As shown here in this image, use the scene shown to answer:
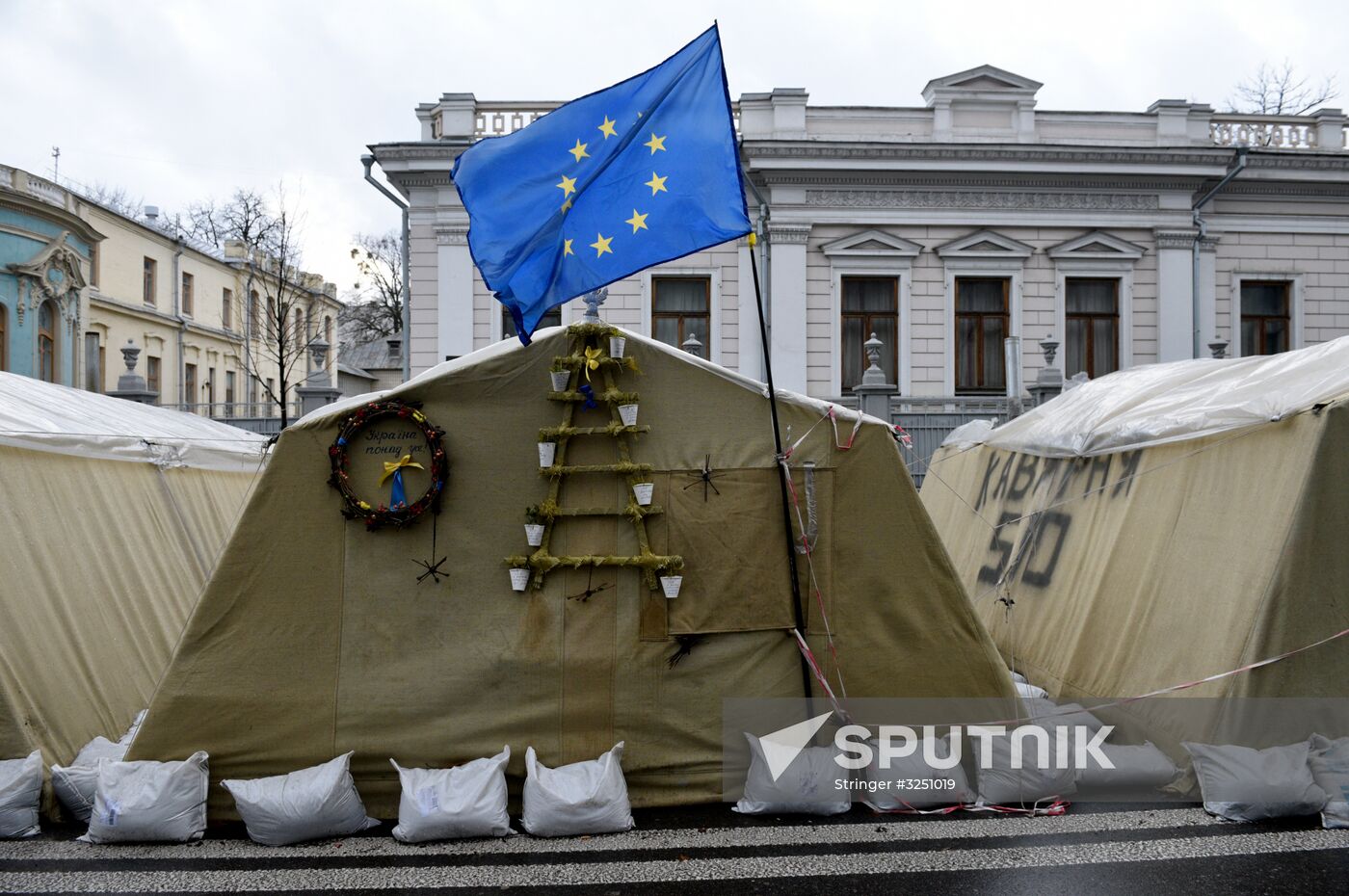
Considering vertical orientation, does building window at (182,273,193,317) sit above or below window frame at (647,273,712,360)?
above

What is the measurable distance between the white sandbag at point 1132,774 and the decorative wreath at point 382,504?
394 centimetres

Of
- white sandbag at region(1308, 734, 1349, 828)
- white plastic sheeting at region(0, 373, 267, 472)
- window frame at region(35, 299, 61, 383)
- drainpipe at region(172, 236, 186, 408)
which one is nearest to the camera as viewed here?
white sandbag at region(1308, 734, 1349, 828)

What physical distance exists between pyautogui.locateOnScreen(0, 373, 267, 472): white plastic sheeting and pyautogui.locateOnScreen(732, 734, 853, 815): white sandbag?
4.51 metres

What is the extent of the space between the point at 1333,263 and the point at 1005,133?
691 centimetres

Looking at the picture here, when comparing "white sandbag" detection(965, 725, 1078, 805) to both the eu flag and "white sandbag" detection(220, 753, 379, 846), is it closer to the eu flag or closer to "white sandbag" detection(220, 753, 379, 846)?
the eu flag

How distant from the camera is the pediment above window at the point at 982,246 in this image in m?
18.7

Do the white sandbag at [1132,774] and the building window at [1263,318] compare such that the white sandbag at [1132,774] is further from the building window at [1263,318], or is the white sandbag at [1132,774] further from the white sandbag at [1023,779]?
the building window at [1263,318]

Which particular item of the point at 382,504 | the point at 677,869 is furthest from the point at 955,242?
the point at 677,869

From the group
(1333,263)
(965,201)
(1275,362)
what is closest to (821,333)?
(965,201)

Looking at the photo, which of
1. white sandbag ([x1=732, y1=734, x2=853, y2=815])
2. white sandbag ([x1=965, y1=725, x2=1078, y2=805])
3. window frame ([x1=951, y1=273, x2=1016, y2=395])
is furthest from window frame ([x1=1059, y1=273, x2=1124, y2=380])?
white sandbag ([x1=732, y1=734, x2=853, y2=815])

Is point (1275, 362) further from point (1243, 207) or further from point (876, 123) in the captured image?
point (1243, 207)

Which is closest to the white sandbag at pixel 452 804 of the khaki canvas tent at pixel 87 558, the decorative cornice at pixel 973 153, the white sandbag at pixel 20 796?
the white sandbag at pixel 20 796

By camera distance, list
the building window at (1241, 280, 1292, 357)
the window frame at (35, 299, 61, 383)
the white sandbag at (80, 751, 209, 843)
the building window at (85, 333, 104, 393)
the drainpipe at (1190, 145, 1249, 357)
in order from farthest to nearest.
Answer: the building window at (85, 333, 104, 393) < the window frame at (35, 299, 61, 383) < the building window at (1241, 280, 1292, 357) < the drainpipe at (1190, 145, 1249, 357) < the white sandbag at (80, 751, 209, 843)

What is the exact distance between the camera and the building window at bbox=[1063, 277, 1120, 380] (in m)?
19.2
